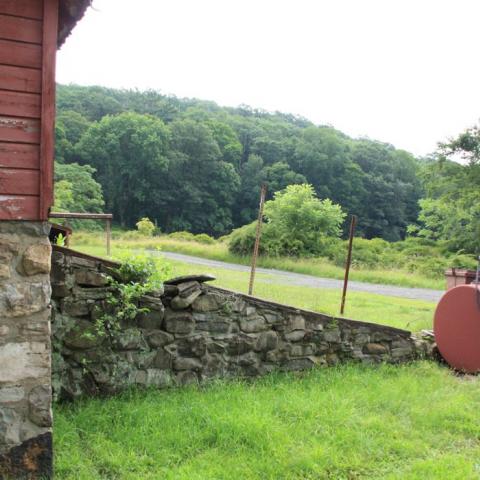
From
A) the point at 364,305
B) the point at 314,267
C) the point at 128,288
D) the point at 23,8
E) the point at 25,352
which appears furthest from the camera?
the point at 314,267

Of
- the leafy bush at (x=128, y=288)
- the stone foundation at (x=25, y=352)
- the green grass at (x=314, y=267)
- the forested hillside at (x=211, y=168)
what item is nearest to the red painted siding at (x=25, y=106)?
the stone foundation at (x=25, y=352)

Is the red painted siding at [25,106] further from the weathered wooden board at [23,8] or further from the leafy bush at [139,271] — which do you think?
the leafy bush at [139,271]

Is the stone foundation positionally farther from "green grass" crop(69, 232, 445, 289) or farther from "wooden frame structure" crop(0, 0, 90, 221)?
"green grass" crop(69, 232, 445, 289)

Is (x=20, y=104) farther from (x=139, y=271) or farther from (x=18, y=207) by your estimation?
(x=139, y=271)

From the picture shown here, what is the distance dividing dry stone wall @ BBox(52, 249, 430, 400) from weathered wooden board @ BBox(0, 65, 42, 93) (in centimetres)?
177

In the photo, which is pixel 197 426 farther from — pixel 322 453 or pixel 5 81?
pixel 5 81

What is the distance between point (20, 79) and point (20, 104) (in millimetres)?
175

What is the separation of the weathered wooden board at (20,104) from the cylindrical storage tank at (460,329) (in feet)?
19.0

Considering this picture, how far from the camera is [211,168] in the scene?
57281 millimetres

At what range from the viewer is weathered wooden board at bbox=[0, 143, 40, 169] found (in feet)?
11.5

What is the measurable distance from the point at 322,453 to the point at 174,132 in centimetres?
5776

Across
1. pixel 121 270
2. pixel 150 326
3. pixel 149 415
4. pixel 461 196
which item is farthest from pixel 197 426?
pixel 461 196

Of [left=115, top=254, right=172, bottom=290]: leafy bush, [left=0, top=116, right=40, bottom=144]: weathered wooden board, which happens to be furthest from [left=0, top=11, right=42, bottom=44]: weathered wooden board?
[left=115, top=254, right=172, bottom=290]: leafy bush

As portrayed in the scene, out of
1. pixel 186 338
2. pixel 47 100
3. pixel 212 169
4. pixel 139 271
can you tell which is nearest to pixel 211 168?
pixel 212 169
